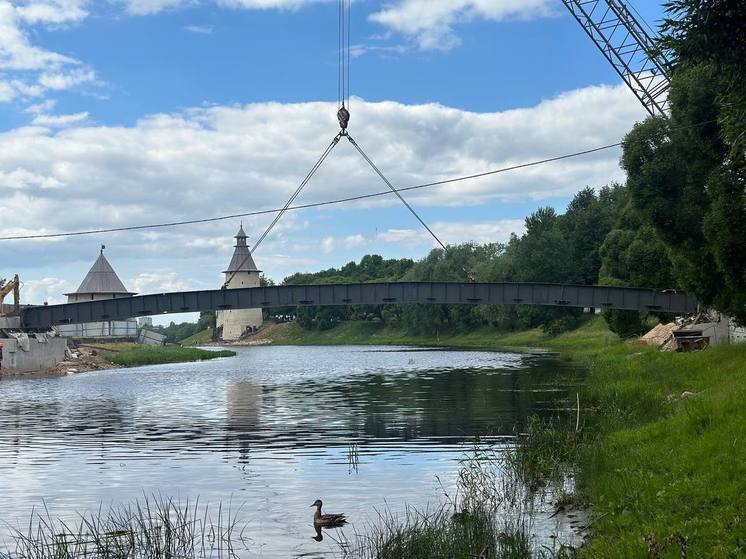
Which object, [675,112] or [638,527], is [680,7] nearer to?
[638,527]

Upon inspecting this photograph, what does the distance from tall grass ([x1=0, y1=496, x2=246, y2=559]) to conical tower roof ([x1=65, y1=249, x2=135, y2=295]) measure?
478 feet

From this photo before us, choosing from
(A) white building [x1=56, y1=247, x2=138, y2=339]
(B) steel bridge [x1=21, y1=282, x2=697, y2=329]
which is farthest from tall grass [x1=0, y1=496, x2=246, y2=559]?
(A) white building [x1=56, y1=247, x2=138, y2=339]

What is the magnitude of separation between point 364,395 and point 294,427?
15.2m

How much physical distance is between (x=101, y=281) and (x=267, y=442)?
137 meters

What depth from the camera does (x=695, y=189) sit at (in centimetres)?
4519

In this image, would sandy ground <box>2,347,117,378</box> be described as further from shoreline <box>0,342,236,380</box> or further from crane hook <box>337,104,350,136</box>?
crane hook <box>337,104,350,136</box>

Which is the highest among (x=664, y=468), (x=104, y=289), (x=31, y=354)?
(x=104, y=289)

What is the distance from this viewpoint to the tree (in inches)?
1553

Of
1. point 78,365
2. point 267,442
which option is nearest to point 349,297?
point 78,365

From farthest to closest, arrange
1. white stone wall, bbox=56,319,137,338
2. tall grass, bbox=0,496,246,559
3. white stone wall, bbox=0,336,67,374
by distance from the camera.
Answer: white stone wall, bbox=56,319,137,338 → white stone wall, bbox=0,336,67,374 → tall grass, bbox=0,496,246,559

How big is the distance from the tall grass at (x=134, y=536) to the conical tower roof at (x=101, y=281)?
5740 inches

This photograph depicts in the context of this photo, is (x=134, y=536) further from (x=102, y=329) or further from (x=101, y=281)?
(x=101, y=281)

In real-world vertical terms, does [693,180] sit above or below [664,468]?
above

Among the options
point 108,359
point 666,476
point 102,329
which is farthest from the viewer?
point 102,329
